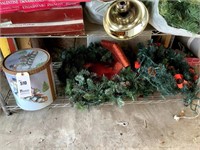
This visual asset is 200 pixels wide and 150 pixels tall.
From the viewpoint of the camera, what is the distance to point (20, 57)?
984 millimetres

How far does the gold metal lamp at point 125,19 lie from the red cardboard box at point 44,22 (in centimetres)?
11

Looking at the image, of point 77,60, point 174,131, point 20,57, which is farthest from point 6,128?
point 174,131

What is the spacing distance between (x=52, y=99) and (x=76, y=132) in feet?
0.63

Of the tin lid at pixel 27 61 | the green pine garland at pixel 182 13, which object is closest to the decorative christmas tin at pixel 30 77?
the tin lid at pixel 27 61

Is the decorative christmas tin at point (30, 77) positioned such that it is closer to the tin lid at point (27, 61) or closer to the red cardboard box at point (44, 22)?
the tin lid at point (27, 61)

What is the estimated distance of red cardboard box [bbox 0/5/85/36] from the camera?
815 millimetres

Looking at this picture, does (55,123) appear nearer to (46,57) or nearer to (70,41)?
(46,57)

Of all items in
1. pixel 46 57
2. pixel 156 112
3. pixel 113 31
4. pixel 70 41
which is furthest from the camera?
pixel 70 41

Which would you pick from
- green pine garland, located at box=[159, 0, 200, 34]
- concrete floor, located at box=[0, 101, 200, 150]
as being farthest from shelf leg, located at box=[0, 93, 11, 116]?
green pine garland, located at box=[159, 0, 200, 34]

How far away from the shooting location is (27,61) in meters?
0.96

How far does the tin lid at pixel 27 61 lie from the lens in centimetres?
91

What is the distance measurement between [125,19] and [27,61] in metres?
0.43

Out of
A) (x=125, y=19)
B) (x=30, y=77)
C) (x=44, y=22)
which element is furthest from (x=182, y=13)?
(x=30, y=77)

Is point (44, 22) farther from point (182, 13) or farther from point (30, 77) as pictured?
point (182, 13)
